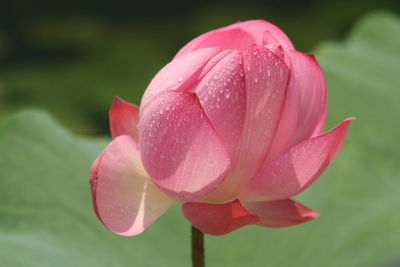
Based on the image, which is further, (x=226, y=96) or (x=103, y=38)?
(x=103, y=38)

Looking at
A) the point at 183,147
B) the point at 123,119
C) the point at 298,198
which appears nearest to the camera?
the point at 183,147

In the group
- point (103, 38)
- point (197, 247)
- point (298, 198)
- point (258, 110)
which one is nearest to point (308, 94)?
point (258, 110)

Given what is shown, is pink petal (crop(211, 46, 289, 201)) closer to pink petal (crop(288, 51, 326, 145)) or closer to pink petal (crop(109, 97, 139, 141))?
pink petal (crop(288, 51, 326, 145))

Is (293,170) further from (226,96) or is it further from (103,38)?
(103,38)

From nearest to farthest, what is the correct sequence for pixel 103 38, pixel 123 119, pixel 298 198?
pixel 123 119 → pixel 298 198 → pixel 103 38

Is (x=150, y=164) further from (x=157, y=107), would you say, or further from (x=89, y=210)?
(x=89, y=210)

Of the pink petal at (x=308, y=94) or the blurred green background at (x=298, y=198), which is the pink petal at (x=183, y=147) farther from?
the blurred green background at (x=298, y=198)

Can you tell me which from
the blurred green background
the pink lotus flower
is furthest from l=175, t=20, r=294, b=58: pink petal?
the blurred green background
